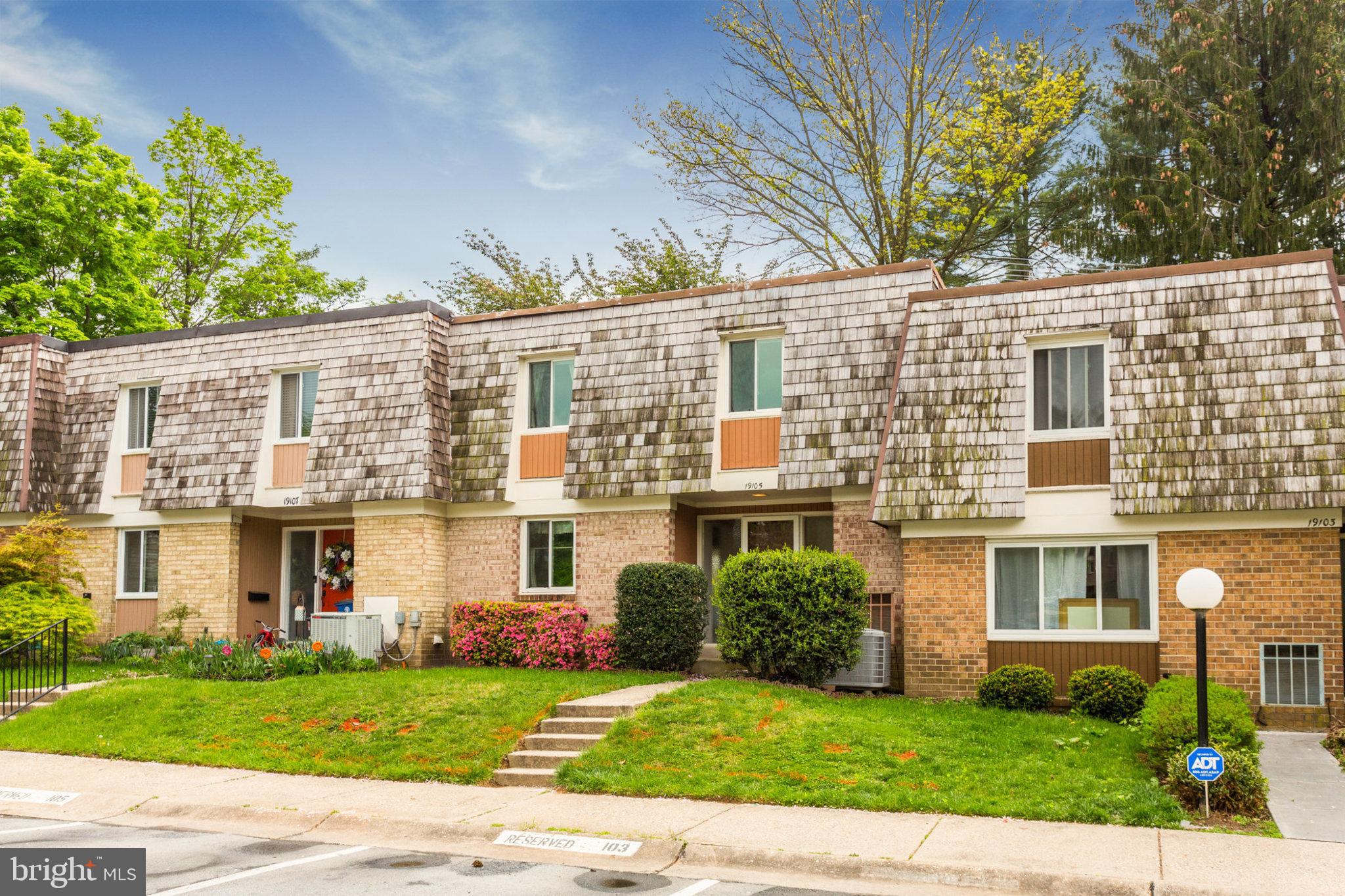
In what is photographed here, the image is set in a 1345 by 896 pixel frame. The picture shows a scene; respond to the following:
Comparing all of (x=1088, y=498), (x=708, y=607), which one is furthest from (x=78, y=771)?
(x=1088, y=498)

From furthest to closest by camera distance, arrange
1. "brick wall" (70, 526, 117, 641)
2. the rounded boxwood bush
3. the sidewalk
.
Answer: "brick wall" (70, 526, 117, 641) < the rounded boxwood bush < the sidewalk

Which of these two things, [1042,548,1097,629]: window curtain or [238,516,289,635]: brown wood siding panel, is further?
[238,516,289,635]: brown wood siding panel

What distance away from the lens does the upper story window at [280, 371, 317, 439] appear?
2123 centimetres

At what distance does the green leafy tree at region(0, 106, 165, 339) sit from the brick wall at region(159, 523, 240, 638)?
33.2 ft

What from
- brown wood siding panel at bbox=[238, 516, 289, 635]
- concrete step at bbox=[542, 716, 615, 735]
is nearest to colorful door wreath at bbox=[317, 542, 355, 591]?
brown wood siding panel at bbox=[238, 516, 289, 635]

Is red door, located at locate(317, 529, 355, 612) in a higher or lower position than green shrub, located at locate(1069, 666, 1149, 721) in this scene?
higher

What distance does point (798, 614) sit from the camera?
15227 mm

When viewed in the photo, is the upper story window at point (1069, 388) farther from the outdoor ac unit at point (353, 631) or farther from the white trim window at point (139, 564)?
the white trim window at point (139, 564)

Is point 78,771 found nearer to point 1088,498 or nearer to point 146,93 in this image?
point 1088,498

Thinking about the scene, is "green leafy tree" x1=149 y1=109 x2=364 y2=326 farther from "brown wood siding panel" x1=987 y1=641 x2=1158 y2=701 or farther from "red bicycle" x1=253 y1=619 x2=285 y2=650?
"brown wood siding panel" x1=987 y1=641 x2=1158 y2=701

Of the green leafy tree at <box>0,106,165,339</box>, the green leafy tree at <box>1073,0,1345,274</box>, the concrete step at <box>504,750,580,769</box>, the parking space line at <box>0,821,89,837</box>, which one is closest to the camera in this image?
the parking space line at <box>0,821,89,837</box>

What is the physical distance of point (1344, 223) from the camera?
2692 cm

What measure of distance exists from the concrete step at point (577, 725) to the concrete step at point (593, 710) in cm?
10

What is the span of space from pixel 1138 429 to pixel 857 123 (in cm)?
1558
